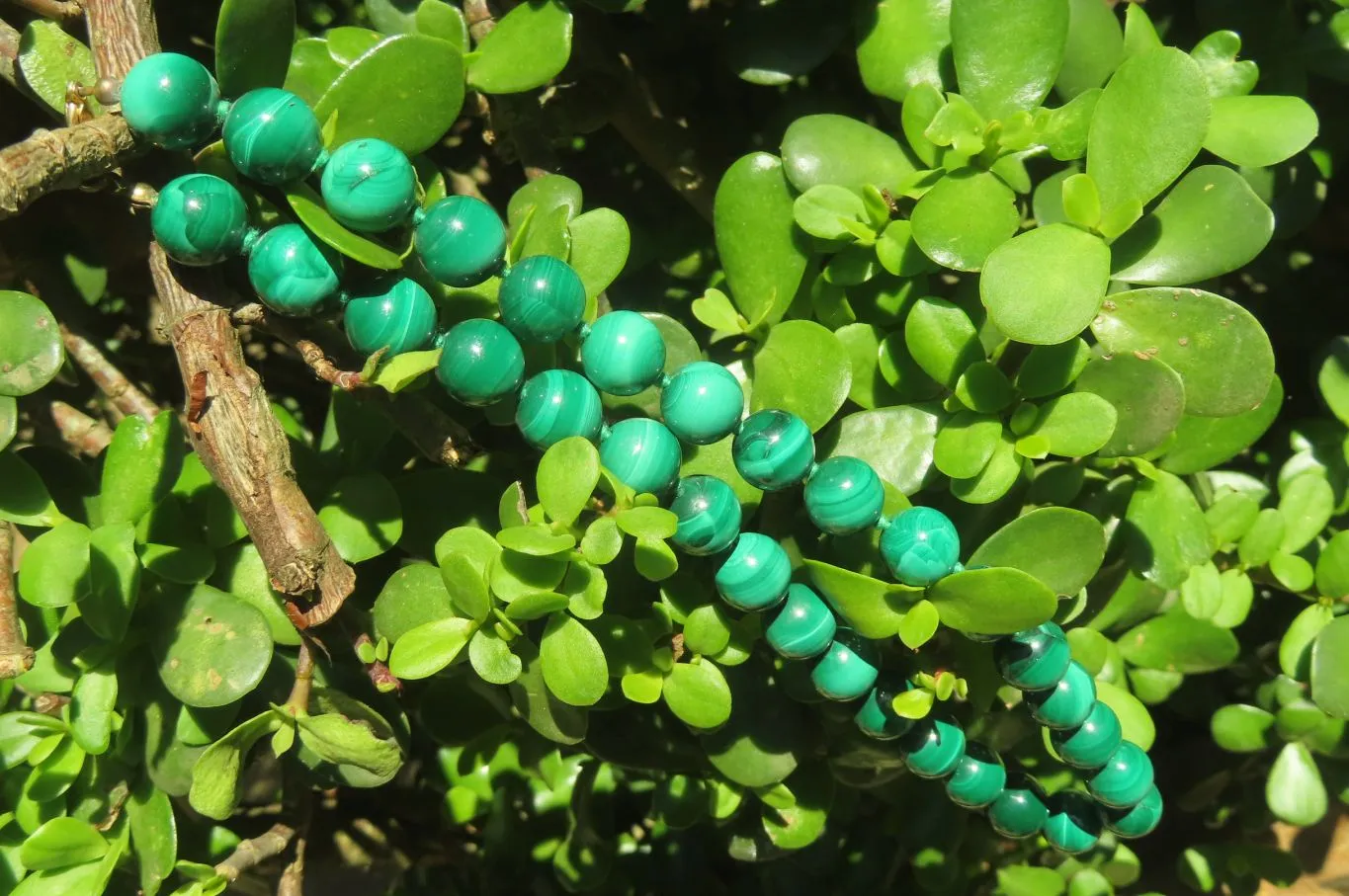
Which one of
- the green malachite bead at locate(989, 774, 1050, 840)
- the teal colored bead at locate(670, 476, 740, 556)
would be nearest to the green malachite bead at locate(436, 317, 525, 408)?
the teal colored bead at locate(670, 476, 740, 556)

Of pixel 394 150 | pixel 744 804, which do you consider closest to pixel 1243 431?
pixel 744 804

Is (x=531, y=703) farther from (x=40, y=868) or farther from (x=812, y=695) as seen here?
(x=40, y=868)

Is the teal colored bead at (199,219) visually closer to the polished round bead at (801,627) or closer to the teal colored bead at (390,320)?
the teal colored bead at (390,320)

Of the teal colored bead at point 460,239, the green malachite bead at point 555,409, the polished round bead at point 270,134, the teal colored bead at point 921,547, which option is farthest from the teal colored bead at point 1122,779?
the polished round bead at point 270,134

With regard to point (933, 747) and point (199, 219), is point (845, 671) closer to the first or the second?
point (933, 747)

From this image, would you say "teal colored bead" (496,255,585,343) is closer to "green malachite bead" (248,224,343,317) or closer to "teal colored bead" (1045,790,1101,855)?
"green malachite bead" (248,224,343,317)

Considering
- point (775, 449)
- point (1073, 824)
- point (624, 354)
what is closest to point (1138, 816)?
point (1073, 824)
